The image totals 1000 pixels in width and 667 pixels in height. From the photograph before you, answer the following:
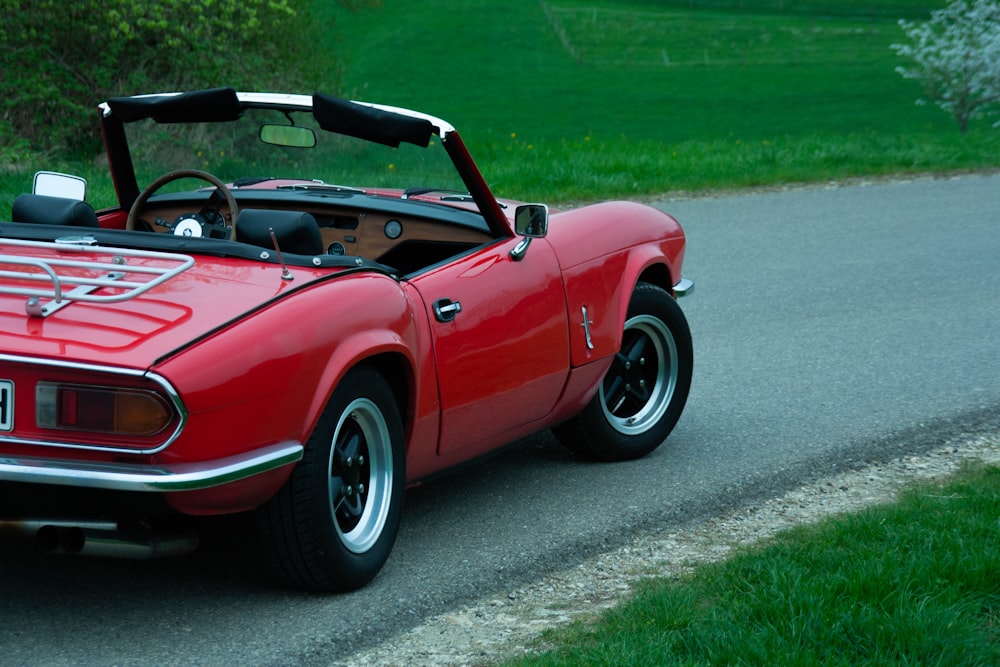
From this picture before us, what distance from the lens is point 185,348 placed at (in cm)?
335

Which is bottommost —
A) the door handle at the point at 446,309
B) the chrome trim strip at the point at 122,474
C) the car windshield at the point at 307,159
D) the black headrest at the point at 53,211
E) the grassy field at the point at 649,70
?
the grassy field at the point at 649,70

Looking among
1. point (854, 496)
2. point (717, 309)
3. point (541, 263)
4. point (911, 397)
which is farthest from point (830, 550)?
point (717, 309)

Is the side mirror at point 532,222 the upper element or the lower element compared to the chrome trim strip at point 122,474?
upper

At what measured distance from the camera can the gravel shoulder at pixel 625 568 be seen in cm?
361

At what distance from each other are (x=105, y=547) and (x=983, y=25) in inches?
1205

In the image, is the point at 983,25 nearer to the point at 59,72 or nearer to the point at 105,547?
the point at 59,72

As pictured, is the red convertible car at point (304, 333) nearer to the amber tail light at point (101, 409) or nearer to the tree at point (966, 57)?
the amber tail light at point (101, 409)

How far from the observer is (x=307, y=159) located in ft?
17.2

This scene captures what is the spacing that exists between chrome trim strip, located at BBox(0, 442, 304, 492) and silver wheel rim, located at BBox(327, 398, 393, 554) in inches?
18.9

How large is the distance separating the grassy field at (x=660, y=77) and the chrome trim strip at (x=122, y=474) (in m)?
11.8

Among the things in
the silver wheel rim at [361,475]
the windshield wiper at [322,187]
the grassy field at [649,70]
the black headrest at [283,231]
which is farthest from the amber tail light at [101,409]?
the grassy field at [649,70]

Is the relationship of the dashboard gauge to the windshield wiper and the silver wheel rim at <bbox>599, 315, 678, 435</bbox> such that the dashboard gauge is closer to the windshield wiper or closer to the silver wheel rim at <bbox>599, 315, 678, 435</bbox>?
the windshield wiper

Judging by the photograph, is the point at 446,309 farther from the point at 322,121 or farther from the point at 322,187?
the point at 322,187

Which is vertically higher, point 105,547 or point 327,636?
point 105,547
